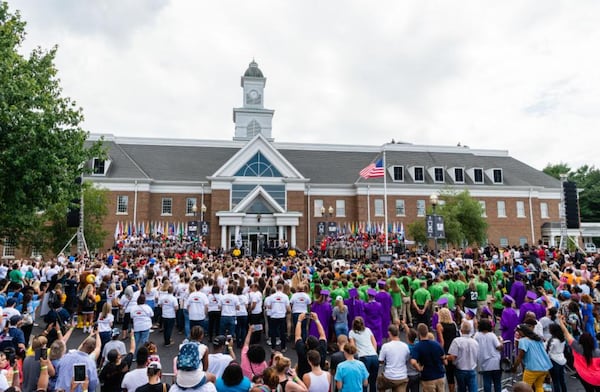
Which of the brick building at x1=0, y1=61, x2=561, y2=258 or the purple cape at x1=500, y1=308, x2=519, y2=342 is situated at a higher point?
the brick building at x1=0, y1=61, x2=561, y2=258

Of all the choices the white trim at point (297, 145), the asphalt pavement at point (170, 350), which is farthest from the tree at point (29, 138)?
the white trim at point (297, 145)

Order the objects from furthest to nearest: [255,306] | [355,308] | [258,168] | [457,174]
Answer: [457,174], [258,168], [255,306], [355,308]

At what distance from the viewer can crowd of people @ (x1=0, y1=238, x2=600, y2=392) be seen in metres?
5.91

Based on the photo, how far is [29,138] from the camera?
1608cm

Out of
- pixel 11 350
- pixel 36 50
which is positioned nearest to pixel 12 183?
pixel 36 50

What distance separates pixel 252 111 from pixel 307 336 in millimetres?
47038

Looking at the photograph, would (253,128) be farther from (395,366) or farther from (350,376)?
(350,376)

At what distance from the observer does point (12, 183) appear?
15.7 meters

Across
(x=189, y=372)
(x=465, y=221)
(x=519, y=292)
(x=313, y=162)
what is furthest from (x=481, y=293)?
(x=313, y=162)

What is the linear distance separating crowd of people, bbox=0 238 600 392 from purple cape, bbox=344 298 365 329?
48mm

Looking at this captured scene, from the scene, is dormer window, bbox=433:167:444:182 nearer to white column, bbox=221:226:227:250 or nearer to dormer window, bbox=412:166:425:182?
dormer window, bbox=412:166:425:182

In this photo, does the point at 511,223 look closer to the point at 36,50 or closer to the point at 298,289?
the point at 298,289

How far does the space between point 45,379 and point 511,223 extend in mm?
45890

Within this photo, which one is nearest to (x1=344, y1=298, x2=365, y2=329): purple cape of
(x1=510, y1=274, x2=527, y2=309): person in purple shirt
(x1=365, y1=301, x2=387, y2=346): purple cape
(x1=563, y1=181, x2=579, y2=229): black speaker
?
(x1=365, y1=301, x2=387, y2=346): purple cape
